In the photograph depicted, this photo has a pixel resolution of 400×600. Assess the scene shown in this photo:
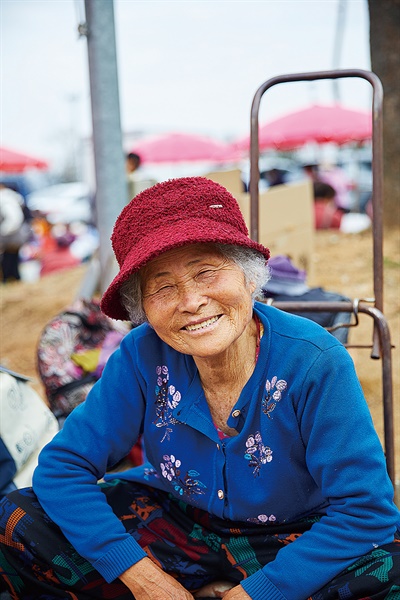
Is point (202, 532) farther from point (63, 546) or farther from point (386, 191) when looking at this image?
point (386, 191)

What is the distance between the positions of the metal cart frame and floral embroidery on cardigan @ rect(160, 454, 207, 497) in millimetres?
653

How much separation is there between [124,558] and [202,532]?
10.6 inches

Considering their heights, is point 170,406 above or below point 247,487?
above

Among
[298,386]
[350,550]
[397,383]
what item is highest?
[298,386]

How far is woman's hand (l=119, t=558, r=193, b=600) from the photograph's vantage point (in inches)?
71.5

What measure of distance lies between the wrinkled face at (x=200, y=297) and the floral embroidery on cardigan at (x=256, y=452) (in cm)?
25

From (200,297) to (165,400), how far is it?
374 mm

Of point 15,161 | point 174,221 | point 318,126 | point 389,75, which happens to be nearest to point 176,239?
point 174,221

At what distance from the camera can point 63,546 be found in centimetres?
191

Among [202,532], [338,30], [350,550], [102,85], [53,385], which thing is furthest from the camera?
[338,30]

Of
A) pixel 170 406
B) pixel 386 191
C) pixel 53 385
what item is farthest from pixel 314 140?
pixel 170 406

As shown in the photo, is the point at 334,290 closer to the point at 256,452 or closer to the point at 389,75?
the point at 389,75

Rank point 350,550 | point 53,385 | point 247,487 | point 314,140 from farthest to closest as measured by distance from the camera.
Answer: point 314,140 < point 53,385 < point 247,487 < point 350,550

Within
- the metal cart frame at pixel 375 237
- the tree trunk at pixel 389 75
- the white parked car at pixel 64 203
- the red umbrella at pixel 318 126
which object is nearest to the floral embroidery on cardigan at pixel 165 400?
the metal cart frame at pixel 375 237
